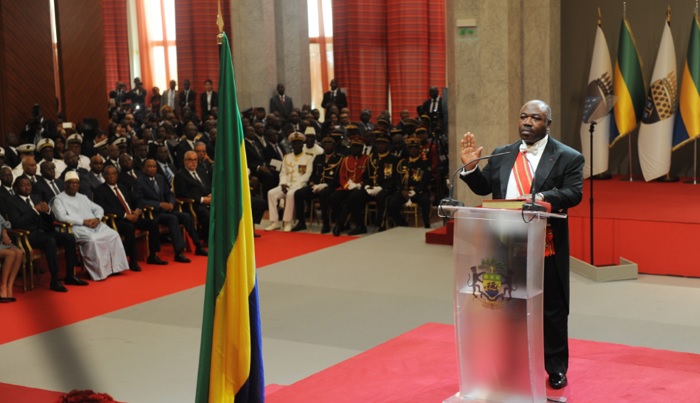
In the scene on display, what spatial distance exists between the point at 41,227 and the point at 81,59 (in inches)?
276

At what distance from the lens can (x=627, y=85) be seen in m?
12.1

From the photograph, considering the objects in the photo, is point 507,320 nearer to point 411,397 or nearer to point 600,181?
point 411,397

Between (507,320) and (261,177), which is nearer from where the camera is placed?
(507,320)

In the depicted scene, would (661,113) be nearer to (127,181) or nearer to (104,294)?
(127,181)

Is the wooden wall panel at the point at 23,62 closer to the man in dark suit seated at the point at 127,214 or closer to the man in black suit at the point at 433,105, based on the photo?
the man in dark suit seated at the point at 127,214

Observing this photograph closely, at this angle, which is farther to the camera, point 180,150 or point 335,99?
point 335,99

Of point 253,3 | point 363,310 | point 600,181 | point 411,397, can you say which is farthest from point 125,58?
point 411,397

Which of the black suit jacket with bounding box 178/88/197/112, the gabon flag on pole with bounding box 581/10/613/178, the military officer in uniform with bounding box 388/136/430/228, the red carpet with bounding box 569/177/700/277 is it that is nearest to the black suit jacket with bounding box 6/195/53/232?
the military officer in uniform with bounding box 388/136/430/228

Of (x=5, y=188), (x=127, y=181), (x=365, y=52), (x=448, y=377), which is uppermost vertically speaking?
(x=365, y=52)

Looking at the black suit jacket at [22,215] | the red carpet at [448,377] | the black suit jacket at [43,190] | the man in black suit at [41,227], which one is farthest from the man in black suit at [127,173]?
the red carpet at [448,377]

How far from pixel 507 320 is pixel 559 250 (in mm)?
606

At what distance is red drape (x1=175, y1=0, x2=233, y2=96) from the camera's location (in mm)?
22453

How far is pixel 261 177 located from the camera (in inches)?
559

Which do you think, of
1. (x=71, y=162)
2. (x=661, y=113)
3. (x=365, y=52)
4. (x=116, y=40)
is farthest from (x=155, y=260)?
(x=116, y=40)
